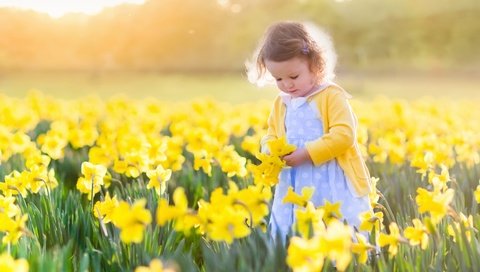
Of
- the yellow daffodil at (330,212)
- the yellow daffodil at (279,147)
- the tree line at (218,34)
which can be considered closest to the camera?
the yellow daffodil at (330,212)

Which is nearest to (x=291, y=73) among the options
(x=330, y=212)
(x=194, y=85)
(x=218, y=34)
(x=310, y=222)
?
(x=330, y=212)

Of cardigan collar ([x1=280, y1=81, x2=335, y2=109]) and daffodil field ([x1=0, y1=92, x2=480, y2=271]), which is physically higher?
cardigan collar ([x1=280, y1=81, x2=335, y2=109])

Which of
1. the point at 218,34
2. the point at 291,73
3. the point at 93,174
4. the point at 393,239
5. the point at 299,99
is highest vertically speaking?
the point at 218,34

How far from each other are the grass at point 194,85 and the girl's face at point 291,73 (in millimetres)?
18802

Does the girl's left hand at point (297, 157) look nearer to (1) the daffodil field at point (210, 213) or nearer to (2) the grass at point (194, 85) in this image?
(1) the daffodil field at point (210, 213)

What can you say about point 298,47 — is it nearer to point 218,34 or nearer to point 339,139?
point 339,139

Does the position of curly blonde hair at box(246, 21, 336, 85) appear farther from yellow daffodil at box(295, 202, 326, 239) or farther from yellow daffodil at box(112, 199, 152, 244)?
yellow daffodil at box(112, 199, 152, 244)

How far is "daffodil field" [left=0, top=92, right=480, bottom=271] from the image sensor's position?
6.77ft

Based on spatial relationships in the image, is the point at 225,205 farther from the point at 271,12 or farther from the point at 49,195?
the point at 271,12

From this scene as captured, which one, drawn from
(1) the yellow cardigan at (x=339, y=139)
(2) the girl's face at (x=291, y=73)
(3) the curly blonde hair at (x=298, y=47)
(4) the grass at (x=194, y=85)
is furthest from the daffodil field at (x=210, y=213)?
(4) the grass at (x=194, y=85)

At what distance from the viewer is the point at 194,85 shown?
24.7 m

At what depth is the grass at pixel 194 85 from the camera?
22906 millimetres

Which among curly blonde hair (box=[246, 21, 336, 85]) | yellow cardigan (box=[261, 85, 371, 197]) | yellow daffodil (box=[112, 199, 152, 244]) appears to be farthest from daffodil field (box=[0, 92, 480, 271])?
curly blonde hair (box=[246, 21, 336, 85])

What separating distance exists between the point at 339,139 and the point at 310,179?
9.6 inches
